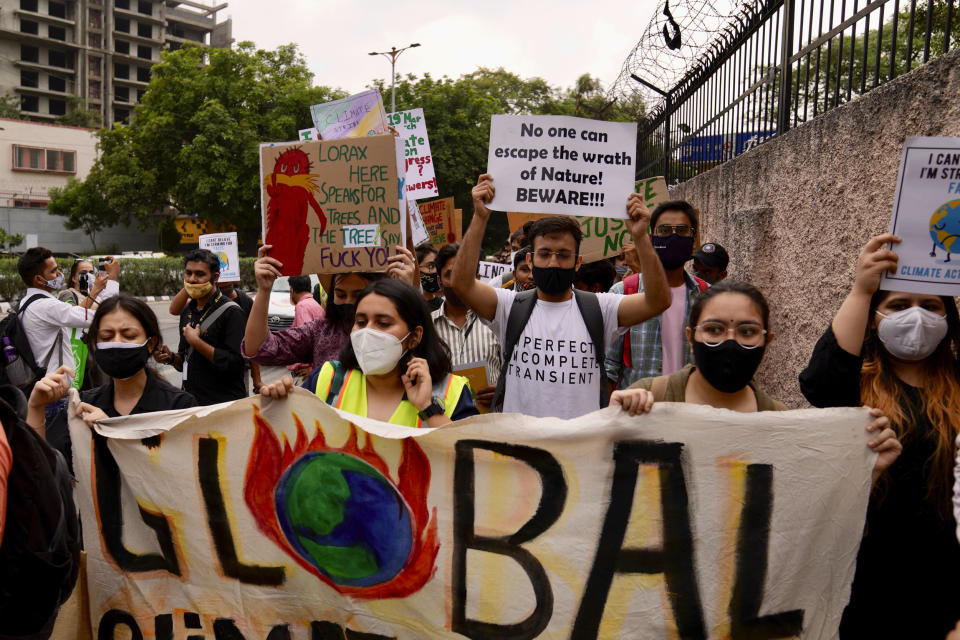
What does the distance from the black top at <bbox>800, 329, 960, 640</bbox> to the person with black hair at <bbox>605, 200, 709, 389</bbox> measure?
142 cm

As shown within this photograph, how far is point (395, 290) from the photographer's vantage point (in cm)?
289

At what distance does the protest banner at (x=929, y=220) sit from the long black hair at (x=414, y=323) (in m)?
1.46

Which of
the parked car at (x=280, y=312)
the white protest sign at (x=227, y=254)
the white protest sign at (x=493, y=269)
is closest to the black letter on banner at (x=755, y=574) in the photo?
the white protest sign at (x=493, y=269)

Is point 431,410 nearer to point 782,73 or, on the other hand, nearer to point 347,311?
point 347,311

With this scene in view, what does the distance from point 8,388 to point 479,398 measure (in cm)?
223

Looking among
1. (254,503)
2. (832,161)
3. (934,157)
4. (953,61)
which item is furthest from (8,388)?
(832,161)

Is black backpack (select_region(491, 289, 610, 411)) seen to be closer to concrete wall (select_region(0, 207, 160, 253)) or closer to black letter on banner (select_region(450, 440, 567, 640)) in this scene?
black letter on banner (select_region(450, 440, 567, 640))

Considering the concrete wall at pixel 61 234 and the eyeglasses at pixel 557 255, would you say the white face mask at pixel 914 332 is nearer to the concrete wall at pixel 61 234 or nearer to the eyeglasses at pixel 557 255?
the eyeglasses at pixel 557 255

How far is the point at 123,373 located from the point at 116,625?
963mm

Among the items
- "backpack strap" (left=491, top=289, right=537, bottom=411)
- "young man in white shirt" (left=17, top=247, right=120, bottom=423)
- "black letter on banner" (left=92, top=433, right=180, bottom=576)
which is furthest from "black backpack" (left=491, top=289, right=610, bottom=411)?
"young man in white shirt" (left=17, top=247, right=120, bottom=423)

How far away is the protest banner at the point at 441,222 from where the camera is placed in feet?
26.1

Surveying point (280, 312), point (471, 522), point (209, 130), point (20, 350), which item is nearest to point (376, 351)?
point (471, 522)

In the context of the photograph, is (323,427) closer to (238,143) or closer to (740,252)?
(740,252)

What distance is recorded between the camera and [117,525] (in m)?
2.79
